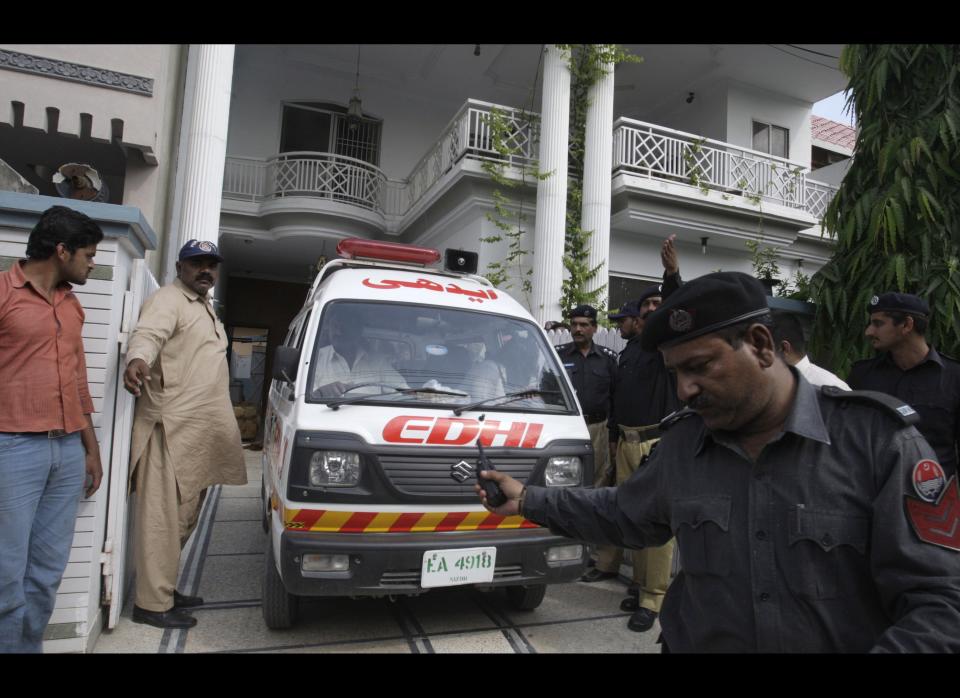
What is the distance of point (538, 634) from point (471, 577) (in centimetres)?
77

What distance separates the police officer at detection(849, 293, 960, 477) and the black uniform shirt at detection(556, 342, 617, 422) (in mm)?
1876

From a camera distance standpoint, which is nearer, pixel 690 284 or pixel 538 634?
pixel 690 284

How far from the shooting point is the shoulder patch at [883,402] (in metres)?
1.23

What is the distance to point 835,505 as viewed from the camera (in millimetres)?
1217

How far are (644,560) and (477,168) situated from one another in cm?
746

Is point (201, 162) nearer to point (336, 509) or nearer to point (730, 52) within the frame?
point (336, 509)

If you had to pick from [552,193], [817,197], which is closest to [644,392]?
[552,193]

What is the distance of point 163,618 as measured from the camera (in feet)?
11.2

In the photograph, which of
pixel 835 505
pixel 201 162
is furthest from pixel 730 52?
pixel 835 505

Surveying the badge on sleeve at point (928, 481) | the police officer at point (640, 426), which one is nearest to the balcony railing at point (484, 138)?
the police officer at point (640, 426)

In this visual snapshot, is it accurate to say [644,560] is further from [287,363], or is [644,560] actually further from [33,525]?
[33,525]

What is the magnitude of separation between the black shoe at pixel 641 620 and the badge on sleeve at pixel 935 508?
288cm

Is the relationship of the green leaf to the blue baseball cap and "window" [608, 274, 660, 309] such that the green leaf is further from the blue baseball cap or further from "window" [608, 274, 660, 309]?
"window" [608, 274, 660, 309]

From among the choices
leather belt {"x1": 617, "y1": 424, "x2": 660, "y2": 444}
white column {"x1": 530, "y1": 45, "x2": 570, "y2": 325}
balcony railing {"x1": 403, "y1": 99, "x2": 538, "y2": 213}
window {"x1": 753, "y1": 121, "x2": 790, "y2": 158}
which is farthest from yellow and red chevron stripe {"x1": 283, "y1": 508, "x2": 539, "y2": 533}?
window {"x1": 753, "y1": 121, "x2": 790, "y2": 158}
